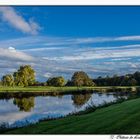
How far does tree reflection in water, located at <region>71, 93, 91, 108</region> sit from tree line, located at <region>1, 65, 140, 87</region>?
0.55 metres

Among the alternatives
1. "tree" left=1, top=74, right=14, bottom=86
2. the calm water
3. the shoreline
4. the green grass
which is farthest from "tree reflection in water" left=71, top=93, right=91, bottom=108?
"tree" left=1, top=74, right=14, bottom=86

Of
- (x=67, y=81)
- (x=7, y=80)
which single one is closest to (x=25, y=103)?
(x=7, y=80)

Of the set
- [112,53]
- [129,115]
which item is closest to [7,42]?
[112,53]

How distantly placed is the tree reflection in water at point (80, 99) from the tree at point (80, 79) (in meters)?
0.56

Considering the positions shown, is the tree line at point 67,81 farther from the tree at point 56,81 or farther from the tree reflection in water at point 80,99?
the tree reflection in water at point 80,99

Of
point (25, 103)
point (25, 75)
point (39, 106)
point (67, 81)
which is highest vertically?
point (25, 75)

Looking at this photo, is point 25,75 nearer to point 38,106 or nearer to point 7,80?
point 7,80

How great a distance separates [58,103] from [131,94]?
324cm

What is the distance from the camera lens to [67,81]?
17375mm

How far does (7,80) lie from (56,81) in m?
1.85

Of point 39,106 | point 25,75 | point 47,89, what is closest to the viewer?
point 25,75

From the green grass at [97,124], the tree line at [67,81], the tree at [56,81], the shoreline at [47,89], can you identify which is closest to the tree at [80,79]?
the tree line at [67,81]

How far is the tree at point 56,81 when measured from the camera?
56.8 feet

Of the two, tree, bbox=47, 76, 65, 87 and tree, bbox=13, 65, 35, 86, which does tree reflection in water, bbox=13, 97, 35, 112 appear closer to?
tree, bbox=13, 65, 35, 86
